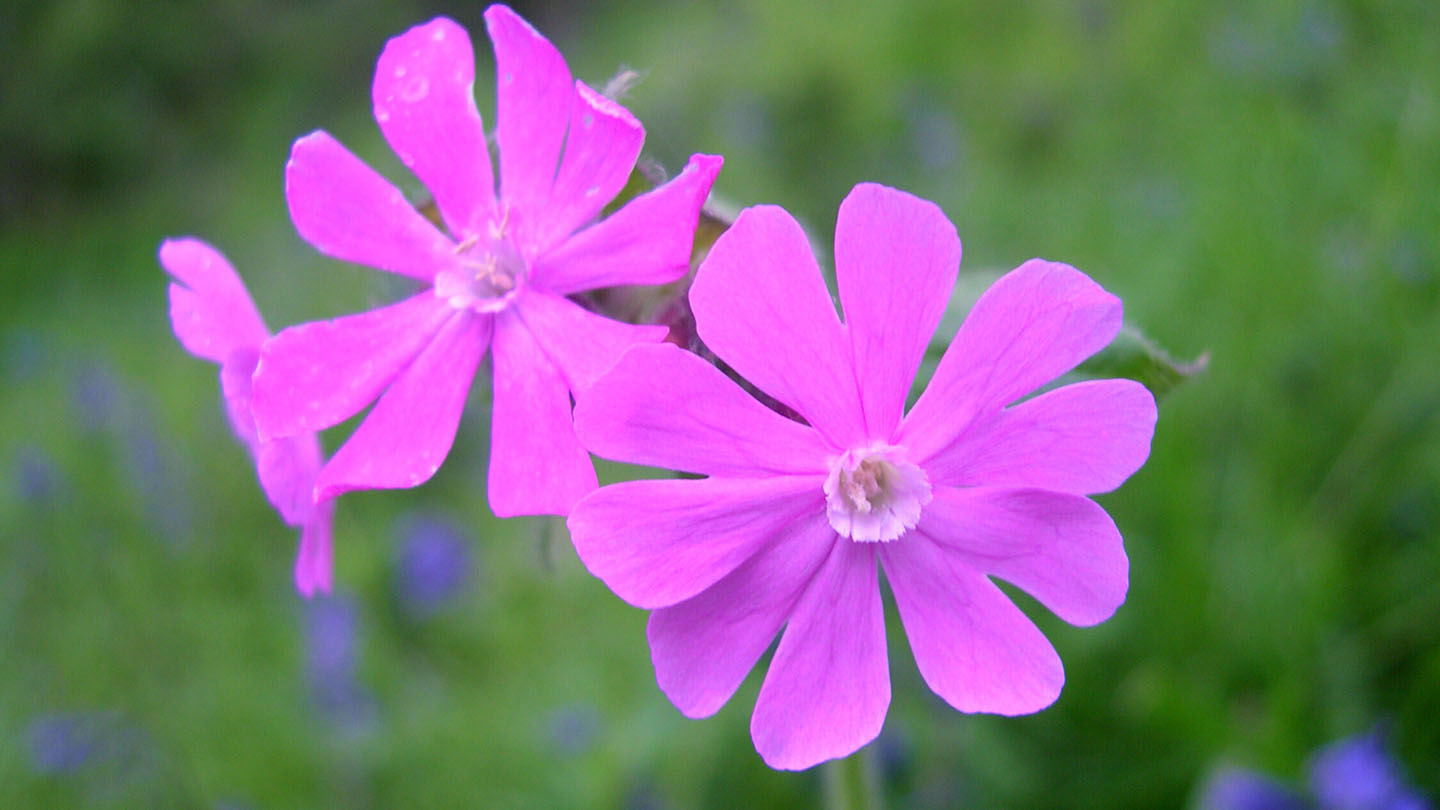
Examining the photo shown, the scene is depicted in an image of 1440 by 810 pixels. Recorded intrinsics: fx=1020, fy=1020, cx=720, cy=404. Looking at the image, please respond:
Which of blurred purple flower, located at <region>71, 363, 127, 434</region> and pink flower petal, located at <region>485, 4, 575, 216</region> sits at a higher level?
blurred purple flower, located at <region>71, 363, 127, 434</region>

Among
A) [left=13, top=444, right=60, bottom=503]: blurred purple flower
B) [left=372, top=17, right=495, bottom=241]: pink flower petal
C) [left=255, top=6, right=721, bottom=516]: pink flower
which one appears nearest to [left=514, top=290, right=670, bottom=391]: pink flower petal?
[left=255, top=6, right=721, bottom=516]: pink flower

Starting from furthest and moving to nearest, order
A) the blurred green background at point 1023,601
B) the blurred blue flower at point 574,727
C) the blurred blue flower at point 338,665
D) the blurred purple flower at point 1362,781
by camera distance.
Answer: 1. the blurred blue flower at point 338,665
2. the blurred blue flower at point 574,727
3. the blurred green background at point 1023,601
4. the blurred purple flower at point 1362,781

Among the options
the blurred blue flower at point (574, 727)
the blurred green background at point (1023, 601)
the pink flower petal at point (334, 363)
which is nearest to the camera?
the pink flower petal at point (334, 363)

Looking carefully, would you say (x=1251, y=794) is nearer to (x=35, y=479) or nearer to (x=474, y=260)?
(x=474, y=260)

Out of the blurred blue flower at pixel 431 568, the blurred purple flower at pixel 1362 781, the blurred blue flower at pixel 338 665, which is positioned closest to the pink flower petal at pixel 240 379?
the blurred purple flower at pixel 1362 781

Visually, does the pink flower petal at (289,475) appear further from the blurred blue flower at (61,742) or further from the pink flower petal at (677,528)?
the blurred blue flower at (61,742)

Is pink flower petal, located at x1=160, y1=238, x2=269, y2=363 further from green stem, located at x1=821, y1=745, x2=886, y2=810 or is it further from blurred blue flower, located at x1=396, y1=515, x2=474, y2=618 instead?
blurred blue flower, located at x1=396, y1=515, x2=474, y2=618

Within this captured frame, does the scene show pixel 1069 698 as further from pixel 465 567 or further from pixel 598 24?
pixel 598 24
